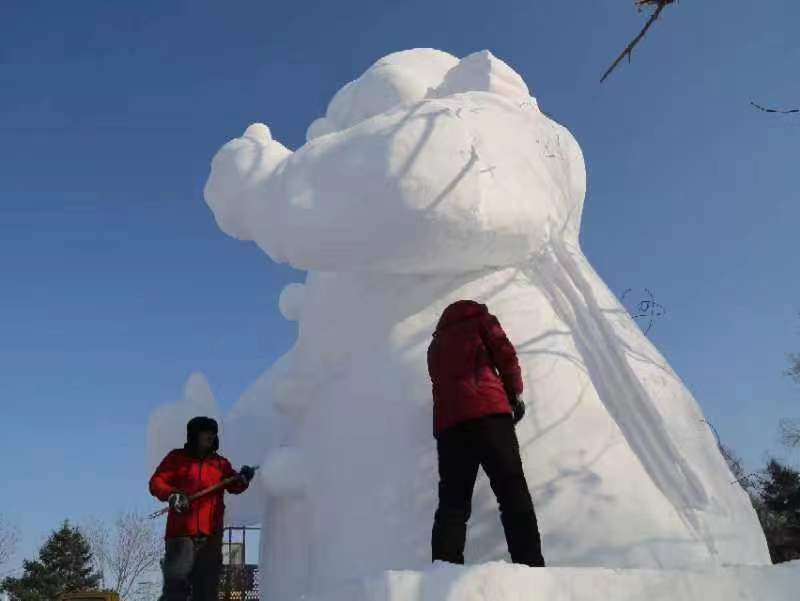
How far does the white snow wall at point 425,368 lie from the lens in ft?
9.87

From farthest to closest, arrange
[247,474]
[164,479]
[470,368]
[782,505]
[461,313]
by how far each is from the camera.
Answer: [782,505] → [247,474] → [164,479] → [461,313] → [470,368]

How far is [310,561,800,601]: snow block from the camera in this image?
193 cm

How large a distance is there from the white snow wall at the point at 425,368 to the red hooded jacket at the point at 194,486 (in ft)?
0.94

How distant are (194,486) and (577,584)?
2.50 meters

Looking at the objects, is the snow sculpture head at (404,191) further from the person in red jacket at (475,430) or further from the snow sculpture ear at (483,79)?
the person in red jacket at (475,430)

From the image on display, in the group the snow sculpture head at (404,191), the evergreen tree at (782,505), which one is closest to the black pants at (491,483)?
the snow sculpture head at (404,191)

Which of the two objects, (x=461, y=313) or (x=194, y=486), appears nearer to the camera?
(x=461, y=313)

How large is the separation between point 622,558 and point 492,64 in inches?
115

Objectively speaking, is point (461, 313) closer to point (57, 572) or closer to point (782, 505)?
point (782, 505)

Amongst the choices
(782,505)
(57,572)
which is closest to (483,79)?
(782,505)

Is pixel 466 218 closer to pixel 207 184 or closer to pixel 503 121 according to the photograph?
pixel 503 121

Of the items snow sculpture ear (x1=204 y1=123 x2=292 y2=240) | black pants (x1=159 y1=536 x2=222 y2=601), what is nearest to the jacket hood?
snow sculpture ear (x1=204 y1=123 x2=292 y2=240)

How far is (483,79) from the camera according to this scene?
14.3ft

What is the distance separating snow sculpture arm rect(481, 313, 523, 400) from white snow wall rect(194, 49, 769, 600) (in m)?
0.42
